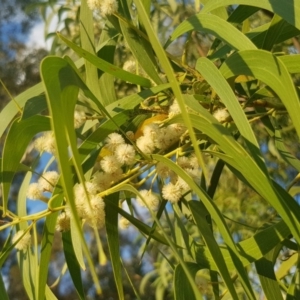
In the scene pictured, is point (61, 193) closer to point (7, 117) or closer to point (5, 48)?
point (7, 117)

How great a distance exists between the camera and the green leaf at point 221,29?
562 millimetres

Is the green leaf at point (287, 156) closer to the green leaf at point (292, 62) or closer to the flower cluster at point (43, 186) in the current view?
the green leaf at point (292, 62)

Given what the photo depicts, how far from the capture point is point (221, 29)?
1.92 feet

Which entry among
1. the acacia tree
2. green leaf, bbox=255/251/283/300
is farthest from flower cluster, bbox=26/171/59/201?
green leaf, bbox=255/251/283/300

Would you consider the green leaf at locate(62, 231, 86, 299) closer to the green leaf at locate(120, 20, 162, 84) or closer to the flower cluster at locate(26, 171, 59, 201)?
the flower cluster at locate(26, 171, 59, 201)

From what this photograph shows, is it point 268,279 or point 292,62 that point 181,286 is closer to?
point 268,279

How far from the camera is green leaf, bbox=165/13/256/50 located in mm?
562

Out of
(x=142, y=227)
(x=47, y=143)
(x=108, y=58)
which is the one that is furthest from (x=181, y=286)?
(x=108, y=58)

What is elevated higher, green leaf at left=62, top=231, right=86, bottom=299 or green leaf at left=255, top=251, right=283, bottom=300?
green leaf at left=62, top=231, right=86, bottom=299

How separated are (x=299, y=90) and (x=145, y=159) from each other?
0.16m

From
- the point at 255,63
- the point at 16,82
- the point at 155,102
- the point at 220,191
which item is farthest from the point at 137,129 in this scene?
the point at 16,82

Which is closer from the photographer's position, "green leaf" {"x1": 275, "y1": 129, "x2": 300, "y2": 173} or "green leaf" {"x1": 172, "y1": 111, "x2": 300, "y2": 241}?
"green leaf" {"x1": 172, "y1": 111, "x2": 300, "y2": 241}

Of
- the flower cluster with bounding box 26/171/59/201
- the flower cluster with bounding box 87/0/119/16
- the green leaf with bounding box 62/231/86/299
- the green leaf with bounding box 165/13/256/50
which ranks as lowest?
the green leaf with bounding box 62/231/86/299

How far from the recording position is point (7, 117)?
65cm
